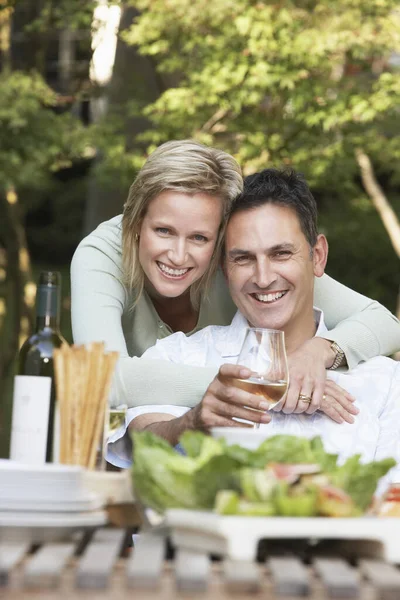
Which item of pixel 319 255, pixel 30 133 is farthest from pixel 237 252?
pixel 30 133

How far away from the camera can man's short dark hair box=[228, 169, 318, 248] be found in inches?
121

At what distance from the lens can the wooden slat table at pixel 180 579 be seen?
135 cm

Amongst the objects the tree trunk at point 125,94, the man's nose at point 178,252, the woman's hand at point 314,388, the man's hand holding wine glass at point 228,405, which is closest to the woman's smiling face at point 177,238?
the man's nose at point 178,252

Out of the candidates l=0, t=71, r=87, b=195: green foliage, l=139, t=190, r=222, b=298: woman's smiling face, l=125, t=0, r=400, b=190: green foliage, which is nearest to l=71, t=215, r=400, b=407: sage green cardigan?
l=139, t=190, r=222, b=298: woman's smiling face

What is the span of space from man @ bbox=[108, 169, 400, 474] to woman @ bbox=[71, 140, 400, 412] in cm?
6

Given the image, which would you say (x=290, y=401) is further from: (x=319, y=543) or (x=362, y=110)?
(x=362, y=110)

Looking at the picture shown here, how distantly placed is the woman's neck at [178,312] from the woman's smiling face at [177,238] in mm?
274

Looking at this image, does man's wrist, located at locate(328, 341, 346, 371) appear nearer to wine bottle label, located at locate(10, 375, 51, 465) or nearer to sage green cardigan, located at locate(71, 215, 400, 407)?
sage green cardigan, located at locate(71, 215, 400, 407)

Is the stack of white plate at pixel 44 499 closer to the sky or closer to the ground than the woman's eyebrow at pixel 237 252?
closer to the ground

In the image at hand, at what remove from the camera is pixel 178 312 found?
350 cm

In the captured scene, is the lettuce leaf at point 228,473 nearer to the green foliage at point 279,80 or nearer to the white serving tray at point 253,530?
the white serving tray at point 253,530

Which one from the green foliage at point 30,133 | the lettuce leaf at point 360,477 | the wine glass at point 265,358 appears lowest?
the lettuce leaf at point 360,477

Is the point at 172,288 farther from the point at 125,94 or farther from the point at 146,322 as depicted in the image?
the point at 125,94

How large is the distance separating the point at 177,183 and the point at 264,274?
37 centimetres
